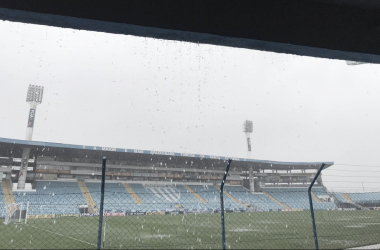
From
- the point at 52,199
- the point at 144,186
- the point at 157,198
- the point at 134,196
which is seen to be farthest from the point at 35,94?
the point at 157,198

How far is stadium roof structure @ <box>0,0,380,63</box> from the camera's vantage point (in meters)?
2.91

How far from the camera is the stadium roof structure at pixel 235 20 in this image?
2.91 m

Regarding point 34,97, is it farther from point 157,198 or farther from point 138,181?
point 157,198

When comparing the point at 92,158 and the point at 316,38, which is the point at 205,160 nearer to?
the point at 92,158

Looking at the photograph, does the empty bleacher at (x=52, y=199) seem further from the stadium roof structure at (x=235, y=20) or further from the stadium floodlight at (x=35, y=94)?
the stadium roof structure at (x=235, y=20)

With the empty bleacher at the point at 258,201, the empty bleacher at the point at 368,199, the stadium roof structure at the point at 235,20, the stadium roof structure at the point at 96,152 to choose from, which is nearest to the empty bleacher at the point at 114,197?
the stadium roof structure at the point at 96,152

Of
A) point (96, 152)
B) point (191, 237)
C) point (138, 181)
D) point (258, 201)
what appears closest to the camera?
point (191, 237)

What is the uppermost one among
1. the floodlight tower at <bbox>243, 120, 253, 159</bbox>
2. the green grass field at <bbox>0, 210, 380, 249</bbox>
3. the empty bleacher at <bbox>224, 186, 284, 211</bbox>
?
the floodlight tower at <bbox>243, 120, 253, 159</bbox>

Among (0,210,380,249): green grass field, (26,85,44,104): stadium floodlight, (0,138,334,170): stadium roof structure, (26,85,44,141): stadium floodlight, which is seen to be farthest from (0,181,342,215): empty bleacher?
(26,85,44,104): stadium floodlight

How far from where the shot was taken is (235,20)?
10.3ft

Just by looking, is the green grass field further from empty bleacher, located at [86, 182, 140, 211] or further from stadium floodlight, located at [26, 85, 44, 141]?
stadium floodlight, located at [26, 85, 44, 141]

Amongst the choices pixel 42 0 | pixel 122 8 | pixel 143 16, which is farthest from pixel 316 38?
pixel 42 0

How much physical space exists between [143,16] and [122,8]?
0.22 m

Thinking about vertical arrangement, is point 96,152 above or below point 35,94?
below
